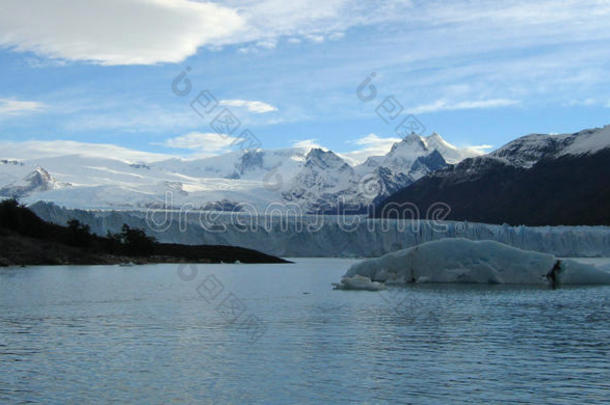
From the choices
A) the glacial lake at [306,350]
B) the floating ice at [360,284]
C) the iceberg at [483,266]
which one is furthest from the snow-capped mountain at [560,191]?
the glacial lake at [306,350]

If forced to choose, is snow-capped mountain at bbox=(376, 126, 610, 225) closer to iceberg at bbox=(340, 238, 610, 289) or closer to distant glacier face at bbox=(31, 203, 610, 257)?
distant glacier face at bbox=(31, 203, 610, 257)

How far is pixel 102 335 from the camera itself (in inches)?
874

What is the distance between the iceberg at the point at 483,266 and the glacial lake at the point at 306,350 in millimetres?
7935

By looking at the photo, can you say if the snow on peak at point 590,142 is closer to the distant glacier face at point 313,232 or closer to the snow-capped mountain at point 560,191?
the snow-capped mountain at point 560,191

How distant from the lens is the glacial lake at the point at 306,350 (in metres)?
14.4

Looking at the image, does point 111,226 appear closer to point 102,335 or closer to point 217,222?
point 217,222

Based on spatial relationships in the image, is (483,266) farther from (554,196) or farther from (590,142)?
(590,142)

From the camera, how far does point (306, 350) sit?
1927cm

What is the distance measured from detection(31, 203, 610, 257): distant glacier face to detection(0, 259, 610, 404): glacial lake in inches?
2296

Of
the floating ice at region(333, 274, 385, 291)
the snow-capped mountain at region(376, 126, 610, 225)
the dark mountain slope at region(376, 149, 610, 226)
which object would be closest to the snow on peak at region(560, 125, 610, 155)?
the snow-capped mountain at region(376, 126, 610, 225)

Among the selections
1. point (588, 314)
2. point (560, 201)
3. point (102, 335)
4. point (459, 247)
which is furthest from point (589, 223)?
point (102, 335)

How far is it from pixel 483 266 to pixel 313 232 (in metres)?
61.8

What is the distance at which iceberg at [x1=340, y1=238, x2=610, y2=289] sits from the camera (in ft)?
141

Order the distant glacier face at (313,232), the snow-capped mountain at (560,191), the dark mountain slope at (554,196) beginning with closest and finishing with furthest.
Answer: the distant glacier face at (313,232), the dark mountain slope at (554,196), the snow-capped mountain at (560,191)
